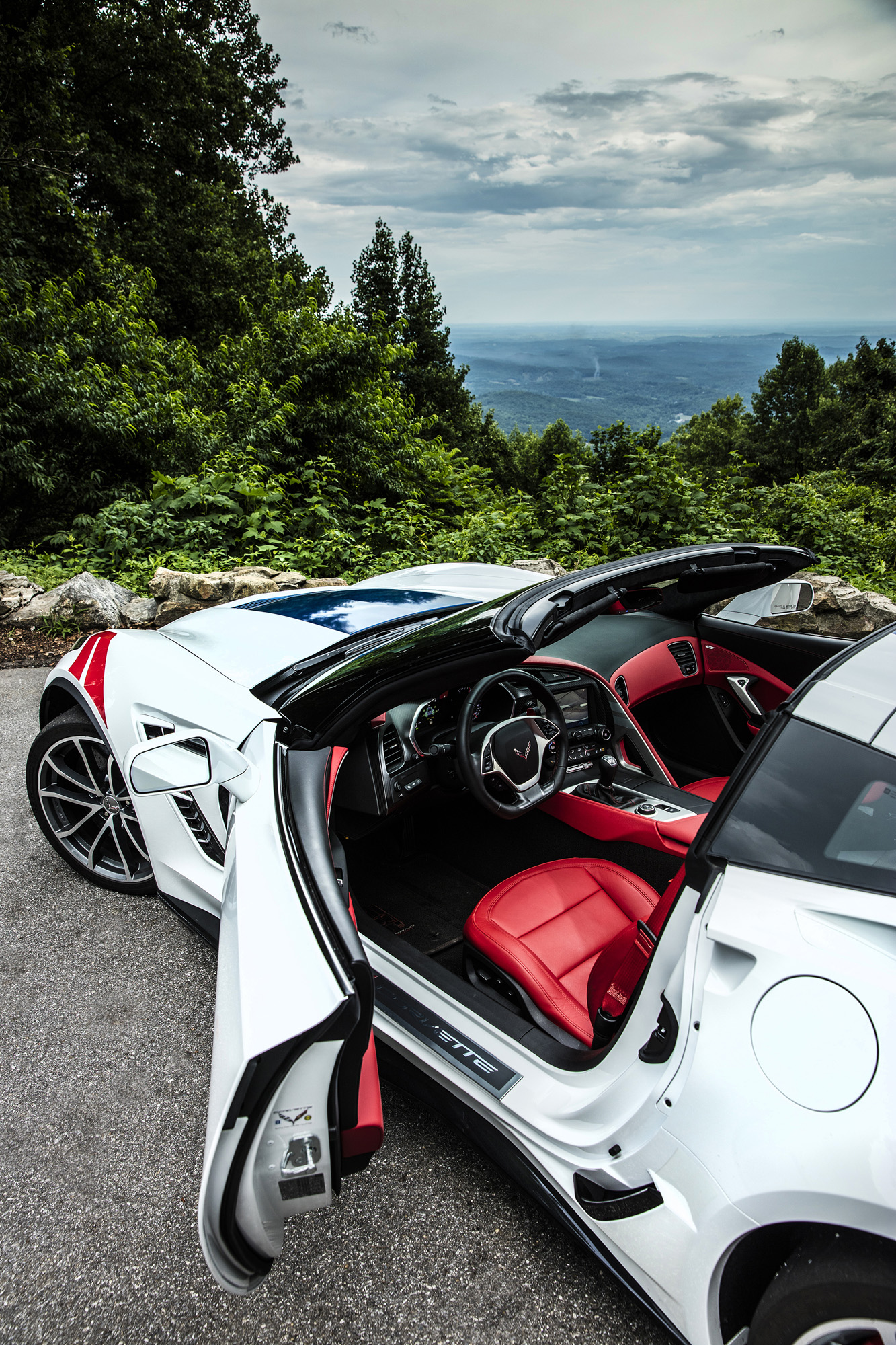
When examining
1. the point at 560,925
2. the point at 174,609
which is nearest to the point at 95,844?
the point at 560,925

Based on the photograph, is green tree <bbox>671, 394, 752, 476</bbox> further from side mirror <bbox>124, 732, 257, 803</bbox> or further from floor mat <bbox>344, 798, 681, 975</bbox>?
side mirror <bbox>124, 732, 257, 803</bbox>

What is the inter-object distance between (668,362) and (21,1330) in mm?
196681

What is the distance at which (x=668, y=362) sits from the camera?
17225cm

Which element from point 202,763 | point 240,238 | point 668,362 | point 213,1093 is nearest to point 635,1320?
point 213,1093

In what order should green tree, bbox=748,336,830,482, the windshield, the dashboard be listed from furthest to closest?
green tree, bbox=748,336,830,482 → the dashboard → the windshield

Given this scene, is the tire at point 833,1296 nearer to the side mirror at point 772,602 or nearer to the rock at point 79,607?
the side mirror at point 772,602

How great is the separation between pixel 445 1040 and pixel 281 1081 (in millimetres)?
665

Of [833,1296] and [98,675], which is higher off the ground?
[98,675]

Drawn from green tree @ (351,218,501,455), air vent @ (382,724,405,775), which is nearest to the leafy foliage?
air vent @ (382,724,405,775)

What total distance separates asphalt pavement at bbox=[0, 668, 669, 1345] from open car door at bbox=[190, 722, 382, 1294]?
20.1 inches

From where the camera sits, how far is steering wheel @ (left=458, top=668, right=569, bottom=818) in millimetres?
2264

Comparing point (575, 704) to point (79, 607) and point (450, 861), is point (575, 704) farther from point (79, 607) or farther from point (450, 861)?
point (79, 607)

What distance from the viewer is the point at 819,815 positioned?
1.27 meters

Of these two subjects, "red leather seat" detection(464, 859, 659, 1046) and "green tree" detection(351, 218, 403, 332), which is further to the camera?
"green tree" detection(351, 218, 403, 332)
